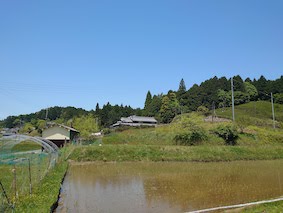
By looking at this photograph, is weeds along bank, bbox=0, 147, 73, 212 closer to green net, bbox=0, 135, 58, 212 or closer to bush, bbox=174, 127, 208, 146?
green net, bbox=0, 135, 58, 212

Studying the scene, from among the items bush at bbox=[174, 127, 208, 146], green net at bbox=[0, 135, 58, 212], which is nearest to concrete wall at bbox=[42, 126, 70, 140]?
bush at bbox=[174, 127, 208, 146]

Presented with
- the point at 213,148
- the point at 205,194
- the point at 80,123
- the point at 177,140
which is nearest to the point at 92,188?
the point at 205,194

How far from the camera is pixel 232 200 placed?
9820 mm

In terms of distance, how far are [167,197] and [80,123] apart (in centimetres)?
3828

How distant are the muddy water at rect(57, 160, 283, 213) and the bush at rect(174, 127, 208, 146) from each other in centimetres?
1261

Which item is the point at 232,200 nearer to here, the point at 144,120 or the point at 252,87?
the point at 144,120

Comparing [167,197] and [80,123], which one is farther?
[80,123]

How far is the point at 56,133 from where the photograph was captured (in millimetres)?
34188

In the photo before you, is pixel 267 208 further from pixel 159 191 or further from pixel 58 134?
pixel 58 134

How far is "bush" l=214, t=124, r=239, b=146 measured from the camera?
3017cm

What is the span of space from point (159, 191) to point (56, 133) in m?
25.4

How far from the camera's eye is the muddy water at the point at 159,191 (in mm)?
9086

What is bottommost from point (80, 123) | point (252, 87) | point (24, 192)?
point (24, 192)

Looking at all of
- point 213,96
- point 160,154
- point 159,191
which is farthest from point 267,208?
point 213,96
